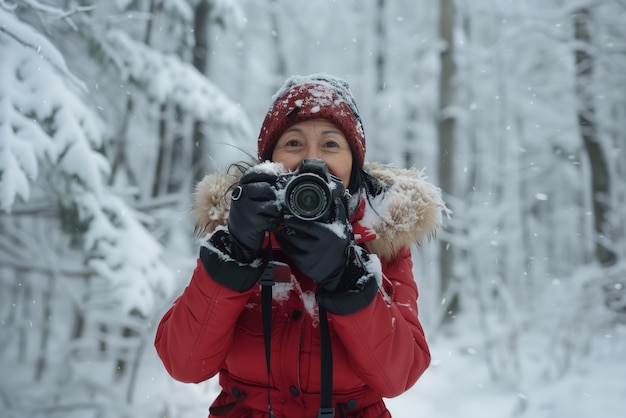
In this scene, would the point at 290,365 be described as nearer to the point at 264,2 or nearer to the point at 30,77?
the point at 30,77

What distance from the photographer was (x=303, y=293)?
4.59ft

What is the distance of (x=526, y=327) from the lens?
855cm

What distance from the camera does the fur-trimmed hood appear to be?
4.78ft

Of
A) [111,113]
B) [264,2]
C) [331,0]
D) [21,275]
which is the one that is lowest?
[21,275]

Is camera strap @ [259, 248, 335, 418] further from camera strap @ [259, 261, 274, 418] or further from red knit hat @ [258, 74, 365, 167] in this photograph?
red knit hat @ [258, 74, 365, 167]

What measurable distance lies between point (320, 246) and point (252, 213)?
0.62 feet

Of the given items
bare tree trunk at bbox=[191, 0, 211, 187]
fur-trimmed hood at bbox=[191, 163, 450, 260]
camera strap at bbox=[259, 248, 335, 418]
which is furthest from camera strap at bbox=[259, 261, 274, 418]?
bare tree trunk at bbox=[191, 0, 211, 187]

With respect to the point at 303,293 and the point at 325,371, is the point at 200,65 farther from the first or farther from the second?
the point at 325,371

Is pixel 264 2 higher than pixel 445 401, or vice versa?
pixel 264 2

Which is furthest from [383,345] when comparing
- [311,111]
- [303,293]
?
[311,111]

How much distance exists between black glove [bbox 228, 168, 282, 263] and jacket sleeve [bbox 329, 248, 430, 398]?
0.89 ft

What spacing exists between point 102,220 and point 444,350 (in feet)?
18.1

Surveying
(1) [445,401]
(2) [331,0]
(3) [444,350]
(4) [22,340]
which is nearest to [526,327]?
(3) [444,350]

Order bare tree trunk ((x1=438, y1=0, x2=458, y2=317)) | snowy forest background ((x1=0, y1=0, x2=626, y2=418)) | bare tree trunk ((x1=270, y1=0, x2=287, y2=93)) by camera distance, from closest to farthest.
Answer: snowy forest background ((x1=0, y1=0, x2=626, y2=418)), bare tree trunk ((x1=438, y1=0, x2=458, y2=317)), bare tree trunk ((x1=270, y1=0, x2=287, y2=93))
